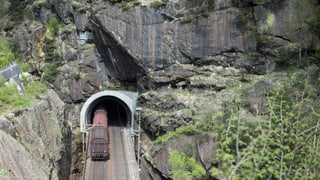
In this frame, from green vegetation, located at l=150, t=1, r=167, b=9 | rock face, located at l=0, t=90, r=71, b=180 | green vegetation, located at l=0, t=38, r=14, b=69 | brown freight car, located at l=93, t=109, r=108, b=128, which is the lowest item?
brown freight car, located at l=93, t=109, r=108, b=128

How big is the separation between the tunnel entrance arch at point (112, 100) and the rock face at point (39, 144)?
221 cm

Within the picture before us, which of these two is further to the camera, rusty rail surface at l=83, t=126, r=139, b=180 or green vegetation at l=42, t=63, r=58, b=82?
green vegetation at l=42, t=63, r=58, b=82

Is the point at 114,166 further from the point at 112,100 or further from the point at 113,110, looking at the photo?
the point at 113,110

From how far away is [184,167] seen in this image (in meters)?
29.3

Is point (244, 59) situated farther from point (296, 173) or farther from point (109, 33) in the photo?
point (296, 173)

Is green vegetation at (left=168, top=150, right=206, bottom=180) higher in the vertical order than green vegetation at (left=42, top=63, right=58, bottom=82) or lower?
lower

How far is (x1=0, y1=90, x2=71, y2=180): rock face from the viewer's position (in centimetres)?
1842

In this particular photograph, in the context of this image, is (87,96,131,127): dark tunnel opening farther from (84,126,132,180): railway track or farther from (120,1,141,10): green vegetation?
(120,1,141,10): green vegetation

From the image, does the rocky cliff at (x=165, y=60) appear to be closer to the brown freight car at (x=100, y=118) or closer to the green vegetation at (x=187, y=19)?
the green vegetation at (x=187, y=19)

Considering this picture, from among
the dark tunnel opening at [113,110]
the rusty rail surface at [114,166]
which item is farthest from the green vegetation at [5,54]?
the rusty rail surface at [114,166]

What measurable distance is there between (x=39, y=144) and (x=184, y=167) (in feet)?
34.4

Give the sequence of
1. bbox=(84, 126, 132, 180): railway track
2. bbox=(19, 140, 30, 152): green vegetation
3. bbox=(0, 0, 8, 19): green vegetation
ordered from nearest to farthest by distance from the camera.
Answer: bbox=(19, 140, 30, 152): green vegetation
bbox=(84, 126, 132, 180): railway track
bbox=(0, 0, 8, 19): green vegetation

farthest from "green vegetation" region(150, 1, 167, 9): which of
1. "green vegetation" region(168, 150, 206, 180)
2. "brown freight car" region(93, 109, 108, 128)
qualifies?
"green vegetation" region(168, 150, 206, 180)

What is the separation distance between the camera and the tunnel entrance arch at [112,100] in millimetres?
36969
